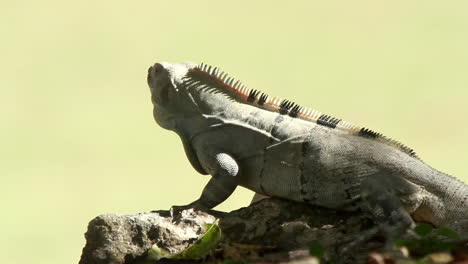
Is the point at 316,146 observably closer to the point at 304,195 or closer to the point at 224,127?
the point at 304,195

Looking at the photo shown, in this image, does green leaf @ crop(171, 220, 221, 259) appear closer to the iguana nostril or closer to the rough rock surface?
the rough rock surface

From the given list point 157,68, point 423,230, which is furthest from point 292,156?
point 423,230

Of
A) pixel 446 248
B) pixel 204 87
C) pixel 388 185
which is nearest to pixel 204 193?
pixel 204 87

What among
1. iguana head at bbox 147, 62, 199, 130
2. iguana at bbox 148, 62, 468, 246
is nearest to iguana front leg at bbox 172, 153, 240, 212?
iguana at bbox 148, 62, 468, 246

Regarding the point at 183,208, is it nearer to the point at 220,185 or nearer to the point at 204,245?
the point at 220,185

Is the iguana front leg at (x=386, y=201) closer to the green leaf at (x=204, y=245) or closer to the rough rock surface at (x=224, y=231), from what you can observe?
the rough rock surface at (x=224, y=231)

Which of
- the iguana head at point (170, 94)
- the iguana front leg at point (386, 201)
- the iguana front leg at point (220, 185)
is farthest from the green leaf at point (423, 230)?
the iguana head at point (170, 94)
